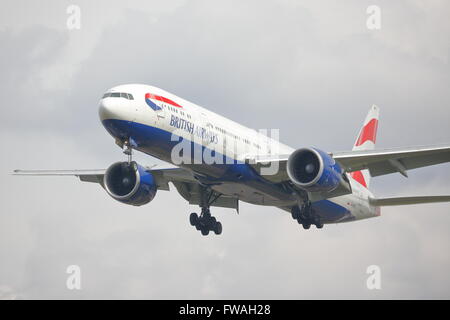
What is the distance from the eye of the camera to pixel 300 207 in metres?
50.0

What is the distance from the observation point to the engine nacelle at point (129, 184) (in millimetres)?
49250

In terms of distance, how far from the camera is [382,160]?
47.0m

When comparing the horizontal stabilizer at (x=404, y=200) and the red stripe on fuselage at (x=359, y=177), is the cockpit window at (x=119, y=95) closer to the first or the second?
the horizontal stabilizer at (x=404, y=200)

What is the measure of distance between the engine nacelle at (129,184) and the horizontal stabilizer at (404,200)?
13.4 metres

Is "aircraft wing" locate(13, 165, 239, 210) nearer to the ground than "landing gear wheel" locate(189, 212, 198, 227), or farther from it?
farther from it

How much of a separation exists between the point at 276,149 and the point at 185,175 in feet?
16.2

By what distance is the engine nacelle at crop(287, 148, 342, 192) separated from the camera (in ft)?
148

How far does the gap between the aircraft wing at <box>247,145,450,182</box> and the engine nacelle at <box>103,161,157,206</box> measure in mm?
6151

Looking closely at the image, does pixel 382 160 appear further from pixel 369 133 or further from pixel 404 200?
pixel 369 133

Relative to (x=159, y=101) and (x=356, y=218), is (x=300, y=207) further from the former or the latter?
(x=159, y=101)

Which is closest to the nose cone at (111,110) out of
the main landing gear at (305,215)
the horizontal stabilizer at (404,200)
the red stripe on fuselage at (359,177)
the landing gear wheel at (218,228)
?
the landing gear wheel at (218,228)

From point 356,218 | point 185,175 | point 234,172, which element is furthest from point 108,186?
point 356,218

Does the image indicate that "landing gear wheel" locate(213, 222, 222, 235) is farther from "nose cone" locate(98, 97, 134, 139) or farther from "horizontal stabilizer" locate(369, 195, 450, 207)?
A: "nose cone" locate(98, 97, 134, 139)

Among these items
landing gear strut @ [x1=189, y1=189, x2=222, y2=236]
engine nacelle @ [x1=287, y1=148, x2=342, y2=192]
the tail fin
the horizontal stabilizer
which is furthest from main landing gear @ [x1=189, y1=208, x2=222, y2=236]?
the tail fin
